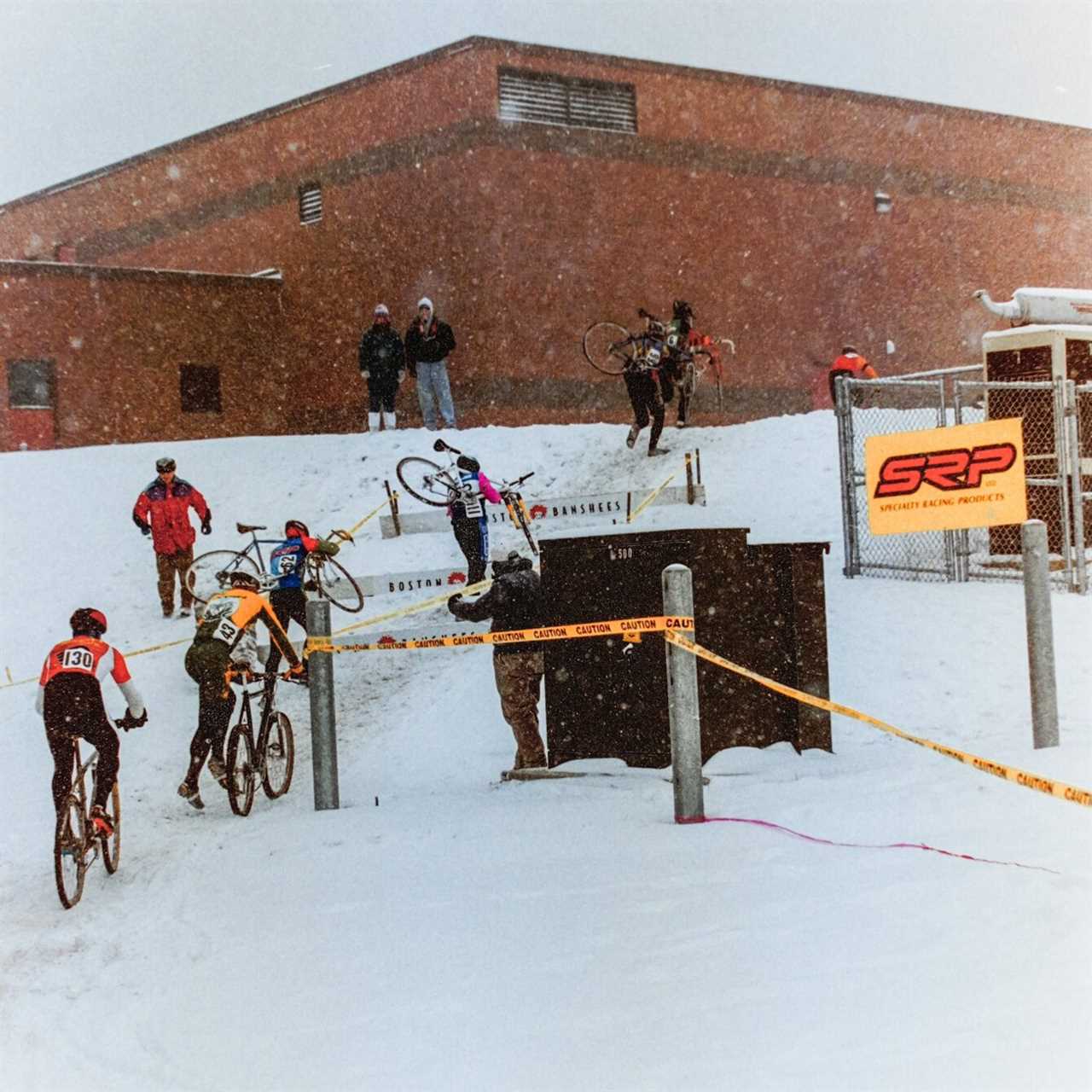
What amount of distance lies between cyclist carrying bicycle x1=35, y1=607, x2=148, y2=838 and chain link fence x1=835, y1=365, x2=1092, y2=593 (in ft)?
28.1

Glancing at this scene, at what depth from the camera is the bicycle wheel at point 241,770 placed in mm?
9055

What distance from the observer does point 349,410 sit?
94.1 ft

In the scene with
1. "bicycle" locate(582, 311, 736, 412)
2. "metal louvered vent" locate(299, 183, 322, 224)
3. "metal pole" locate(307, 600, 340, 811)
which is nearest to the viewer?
"metal pole" locate(307, 600, 340, 811)

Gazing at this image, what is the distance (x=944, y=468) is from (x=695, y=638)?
5615mm

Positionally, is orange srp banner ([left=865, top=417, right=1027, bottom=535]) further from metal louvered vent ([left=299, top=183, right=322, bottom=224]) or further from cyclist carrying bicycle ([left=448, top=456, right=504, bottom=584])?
metal louvered vent ([left=299, top=183, right=322, bottom=224])

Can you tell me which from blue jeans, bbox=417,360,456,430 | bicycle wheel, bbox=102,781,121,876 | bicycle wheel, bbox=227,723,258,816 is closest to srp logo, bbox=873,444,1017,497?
bicycle wheel, bbox=227,723,258,816

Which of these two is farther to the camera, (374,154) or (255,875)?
(374,154)

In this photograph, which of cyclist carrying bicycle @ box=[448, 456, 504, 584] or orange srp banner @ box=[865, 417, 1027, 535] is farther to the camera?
cyclist carrying bicycle @ box=[448, 456, 504, 584]

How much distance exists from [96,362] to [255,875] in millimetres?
23563

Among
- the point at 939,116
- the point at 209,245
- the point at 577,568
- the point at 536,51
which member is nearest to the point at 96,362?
the point at 209,245

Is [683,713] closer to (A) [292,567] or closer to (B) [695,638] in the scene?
(B) [695,638]

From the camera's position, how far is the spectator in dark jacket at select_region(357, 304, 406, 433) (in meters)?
24.5

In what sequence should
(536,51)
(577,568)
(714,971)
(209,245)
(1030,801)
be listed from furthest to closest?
(209,245), (536,51), (577,568), (1030,801), (714,971)

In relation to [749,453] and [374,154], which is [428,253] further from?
[749,453]
